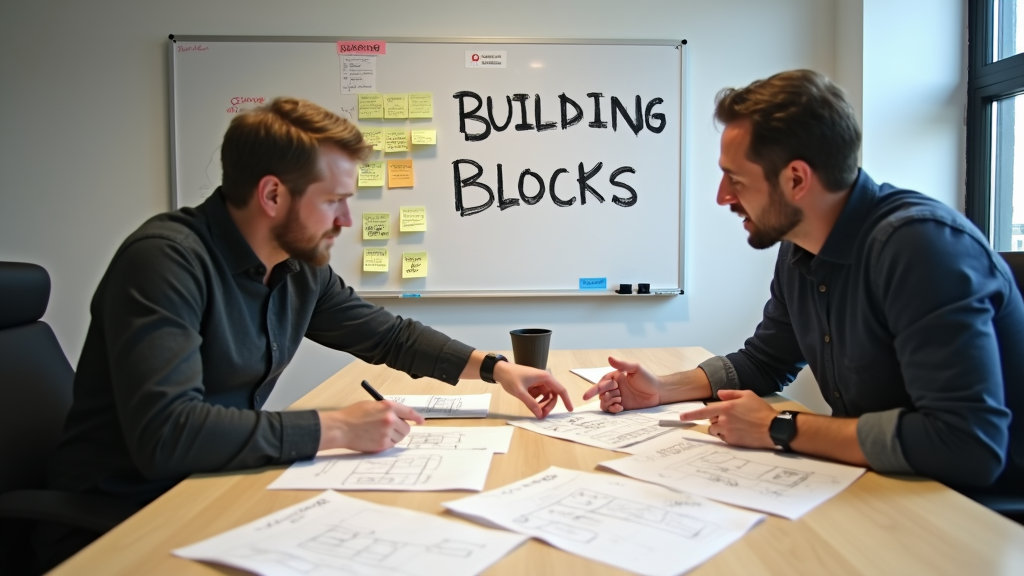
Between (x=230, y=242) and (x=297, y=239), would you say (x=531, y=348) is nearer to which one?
(x=297, y=239)

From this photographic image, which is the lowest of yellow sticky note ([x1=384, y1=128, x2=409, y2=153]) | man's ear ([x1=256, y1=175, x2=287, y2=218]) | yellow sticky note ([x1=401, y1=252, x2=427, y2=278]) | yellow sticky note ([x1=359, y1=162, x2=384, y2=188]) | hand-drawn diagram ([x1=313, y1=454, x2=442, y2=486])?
hand-drawn diagram ([x1=313, y1=454, x2=442, y2=486])

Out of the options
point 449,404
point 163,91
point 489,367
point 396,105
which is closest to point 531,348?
point 489,367

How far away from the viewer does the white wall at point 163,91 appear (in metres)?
2.83

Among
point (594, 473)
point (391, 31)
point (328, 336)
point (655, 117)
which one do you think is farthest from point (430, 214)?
point (594, 473)

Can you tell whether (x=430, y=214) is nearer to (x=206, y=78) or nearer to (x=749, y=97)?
(x=206, y=78)

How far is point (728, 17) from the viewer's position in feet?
9.50

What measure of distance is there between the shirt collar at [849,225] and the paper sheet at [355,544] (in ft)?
2.40

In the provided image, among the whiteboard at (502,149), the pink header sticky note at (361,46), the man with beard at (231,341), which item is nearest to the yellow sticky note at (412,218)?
the whiteboard at (502,149)

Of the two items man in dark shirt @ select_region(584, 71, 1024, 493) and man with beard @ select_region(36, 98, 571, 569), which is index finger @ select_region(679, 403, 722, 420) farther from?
man with beard @ select_region(36, 98, 571, 569)

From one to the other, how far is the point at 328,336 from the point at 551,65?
1813mm

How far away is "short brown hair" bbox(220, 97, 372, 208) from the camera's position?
117 cm

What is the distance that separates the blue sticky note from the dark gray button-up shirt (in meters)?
1.54

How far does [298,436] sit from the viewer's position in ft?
3.19

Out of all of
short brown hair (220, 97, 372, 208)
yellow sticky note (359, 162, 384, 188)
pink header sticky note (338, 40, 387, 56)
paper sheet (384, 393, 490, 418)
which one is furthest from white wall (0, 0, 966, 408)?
short brown hair (220, 97, 372, 208)
